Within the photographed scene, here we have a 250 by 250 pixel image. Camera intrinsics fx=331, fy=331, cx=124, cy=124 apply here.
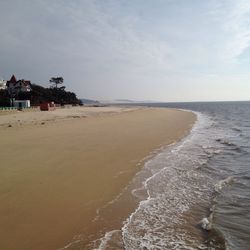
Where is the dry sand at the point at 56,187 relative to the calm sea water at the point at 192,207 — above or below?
above

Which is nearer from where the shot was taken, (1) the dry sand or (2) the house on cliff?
(1) the dry sand

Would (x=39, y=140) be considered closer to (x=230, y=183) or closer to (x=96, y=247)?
(x=230, y=183)

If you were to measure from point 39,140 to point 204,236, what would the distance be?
13017 mm

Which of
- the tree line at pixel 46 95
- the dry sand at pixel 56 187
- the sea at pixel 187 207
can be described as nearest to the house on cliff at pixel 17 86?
the tree line at pixel 46 95

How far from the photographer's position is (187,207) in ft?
26.0

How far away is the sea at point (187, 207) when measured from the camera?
596cm

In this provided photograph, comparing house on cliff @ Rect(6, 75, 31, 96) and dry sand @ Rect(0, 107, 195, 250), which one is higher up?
house on cliff @ Rect(6, 75, 31, 96)

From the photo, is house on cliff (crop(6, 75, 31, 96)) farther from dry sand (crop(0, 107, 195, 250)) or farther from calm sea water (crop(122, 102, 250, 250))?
calm sea water (crop(122, 102, 250, 250))

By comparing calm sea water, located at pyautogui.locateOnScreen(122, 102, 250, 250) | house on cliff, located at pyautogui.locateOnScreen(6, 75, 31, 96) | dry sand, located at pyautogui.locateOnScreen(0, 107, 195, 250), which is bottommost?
Answer: calm sea water, located at pyautogui.locateOnScreen(122, 102, 250, 250)

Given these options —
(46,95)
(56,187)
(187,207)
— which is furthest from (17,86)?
(187,207)

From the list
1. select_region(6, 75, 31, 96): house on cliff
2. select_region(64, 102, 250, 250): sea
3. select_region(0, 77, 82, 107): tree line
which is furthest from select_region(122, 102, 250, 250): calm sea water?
select_region(6, 75, 31, 96): house on cliff

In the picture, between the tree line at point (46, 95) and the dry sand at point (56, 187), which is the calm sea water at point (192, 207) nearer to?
the dry sand at point (56, 187)

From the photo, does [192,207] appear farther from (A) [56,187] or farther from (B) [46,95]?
(B) [46,95]

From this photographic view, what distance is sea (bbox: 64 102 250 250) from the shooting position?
5961 millimetres
